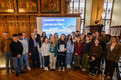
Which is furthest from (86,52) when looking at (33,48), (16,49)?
(16,49)

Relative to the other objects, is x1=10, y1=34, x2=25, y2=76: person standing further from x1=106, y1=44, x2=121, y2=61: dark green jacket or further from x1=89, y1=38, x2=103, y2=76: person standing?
x1=106, y1=44, x2=121, y2=61: dark green jacket

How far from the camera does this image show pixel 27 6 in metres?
6.08

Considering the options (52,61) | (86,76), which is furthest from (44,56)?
(86,76)

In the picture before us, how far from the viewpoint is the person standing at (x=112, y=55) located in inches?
101

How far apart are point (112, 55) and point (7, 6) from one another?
759cm

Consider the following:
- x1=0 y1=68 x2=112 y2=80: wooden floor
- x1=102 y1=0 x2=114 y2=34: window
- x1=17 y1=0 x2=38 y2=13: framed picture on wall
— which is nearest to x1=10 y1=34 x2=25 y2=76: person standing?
x1=0 y1=68 x2=112 y2=80: wooden floor

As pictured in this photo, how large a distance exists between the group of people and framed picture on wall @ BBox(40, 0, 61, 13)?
3595 mm

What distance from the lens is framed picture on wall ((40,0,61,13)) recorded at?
6.11m

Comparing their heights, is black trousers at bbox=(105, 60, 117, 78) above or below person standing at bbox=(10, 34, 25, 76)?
below

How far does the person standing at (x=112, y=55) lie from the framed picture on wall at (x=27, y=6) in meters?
5.73

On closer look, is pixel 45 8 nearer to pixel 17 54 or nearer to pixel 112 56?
pixel 17 54

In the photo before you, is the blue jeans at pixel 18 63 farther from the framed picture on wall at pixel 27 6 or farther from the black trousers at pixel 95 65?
the framed picture on wall at pixel 27 6

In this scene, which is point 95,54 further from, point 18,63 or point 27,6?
point 27,6

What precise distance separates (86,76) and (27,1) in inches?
259
